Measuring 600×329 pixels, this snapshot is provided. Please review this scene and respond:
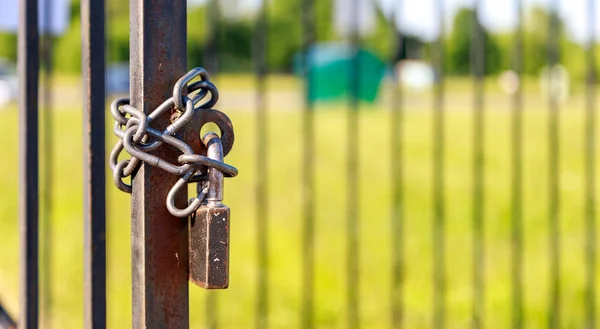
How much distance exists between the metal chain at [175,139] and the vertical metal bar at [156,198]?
17 mm

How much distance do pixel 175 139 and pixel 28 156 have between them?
0.38 metres

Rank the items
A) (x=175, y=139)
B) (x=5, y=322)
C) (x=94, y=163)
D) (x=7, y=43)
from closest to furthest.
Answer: (x=175, y=139) < (x=94, y=163) < (x=5, y=322) < (x=7, y=43)

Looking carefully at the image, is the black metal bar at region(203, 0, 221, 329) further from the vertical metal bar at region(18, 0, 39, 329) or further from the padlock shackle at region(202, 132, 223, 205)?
the padlock shackle at region(202, 132, 223, 205)

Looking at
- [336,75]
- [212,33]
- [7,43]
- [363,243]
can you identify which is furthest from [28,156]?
[336,75]

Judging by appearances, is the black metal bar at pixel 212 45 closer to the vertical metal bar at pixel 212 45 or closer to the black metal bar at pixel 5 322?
the vertical metal bar at pixel 212 45

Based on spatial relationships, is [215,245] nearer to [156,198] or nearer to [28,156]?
[156,198]

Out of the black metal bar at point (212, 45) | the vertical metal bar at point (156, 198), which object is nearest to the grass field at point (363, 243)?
the black metal bar at point (212, 45)

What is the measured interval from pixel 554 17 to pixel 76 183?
552 centimetres

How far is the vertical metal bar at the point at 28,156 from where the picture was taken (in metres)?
1.03

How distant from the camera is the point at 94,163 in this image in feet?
3.03

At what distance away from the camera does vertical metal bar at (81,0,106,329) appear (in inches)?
35.8

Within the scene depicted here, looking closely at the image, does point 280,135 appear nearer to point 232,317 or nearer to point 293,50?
point 232,317

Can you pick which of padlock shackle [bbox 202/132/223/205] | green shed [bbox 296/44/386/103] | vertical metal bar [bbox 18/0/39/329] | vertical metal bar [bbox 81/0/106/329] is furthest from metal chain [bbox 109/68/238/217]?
green shed [bbox 296/44/386/103]

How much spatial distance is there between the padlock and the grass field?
2.25m
